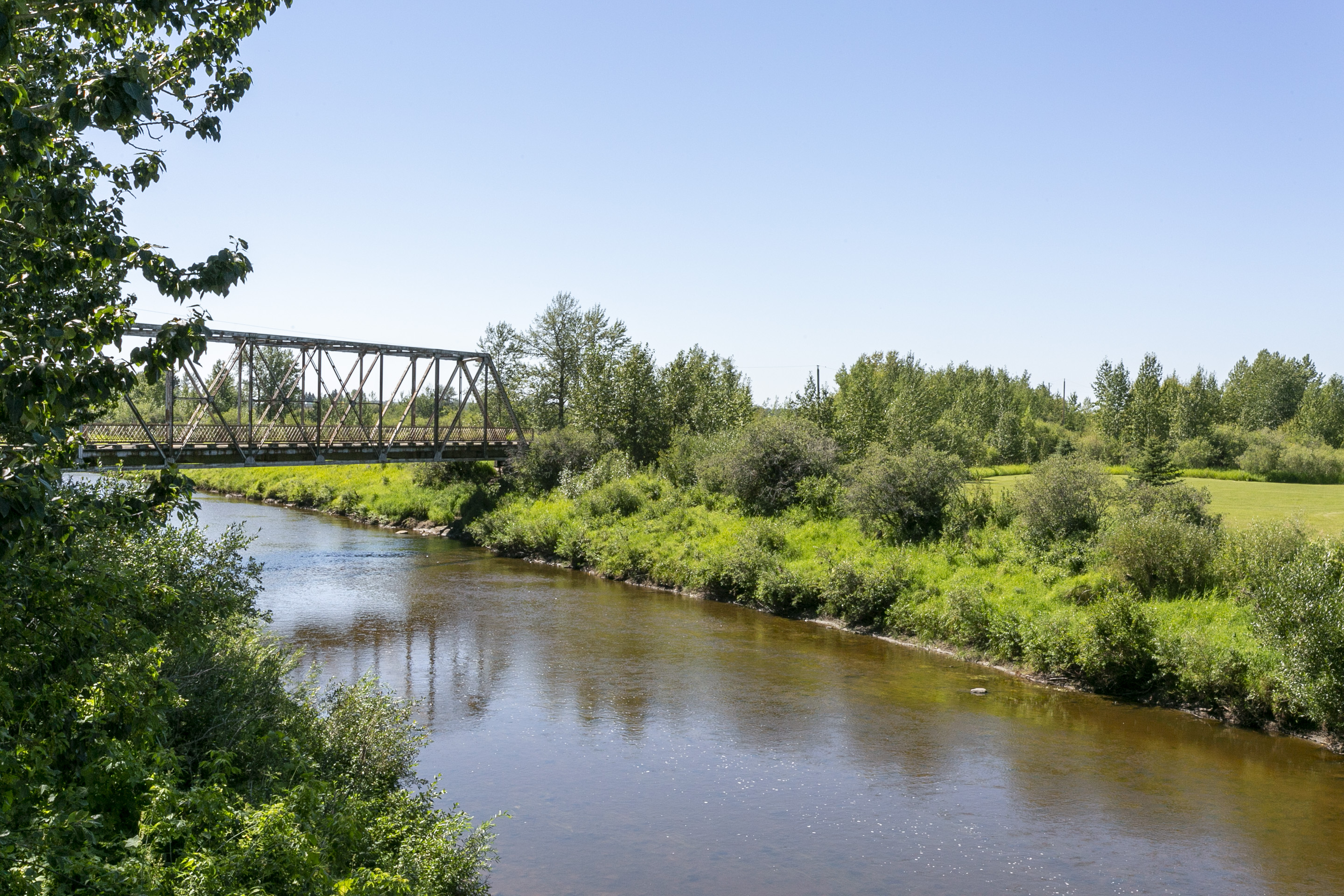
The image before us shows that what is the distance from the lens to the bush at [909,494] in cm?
3247

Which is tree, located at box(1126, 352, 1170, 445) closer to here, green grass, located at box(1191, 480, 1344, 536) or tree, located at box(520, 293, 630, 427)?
green grass, located at box(1191, 480, 1344, 536)

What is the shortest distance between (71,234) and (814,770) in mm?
14637

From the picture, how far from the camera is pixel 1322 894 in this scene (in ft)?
42.6

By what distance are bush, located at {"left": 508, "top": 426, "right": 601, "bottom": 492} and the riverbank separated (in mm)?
1578

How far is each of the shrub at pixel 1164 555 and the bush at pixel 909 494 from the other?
7.83 m

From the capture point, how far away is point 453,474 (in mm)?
54656

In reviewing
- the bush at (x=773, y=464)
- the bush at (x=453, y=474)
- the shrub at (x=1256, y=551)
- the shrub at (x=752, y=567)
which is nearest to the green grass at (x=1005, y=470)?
the bush at (x=773, y=464)

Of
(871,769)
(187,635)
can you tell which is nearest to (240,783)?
(187,635)

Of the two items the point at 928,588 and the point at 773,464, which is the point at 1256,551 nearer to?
the point at 928,588

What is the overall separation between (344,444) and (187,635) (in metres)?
33.3

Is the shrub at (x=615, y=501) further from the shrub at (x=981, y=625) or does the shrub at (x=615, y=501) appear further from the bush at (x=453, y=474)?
the shrub at (x=981, y=625)

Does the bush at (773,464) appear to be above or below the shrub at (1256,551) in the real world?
above

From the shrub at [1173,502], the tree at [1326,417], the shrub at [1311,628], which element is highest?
the tree at [1326,417]

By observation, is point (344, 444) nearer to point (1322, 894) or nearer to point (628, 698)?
point (628, 698)
